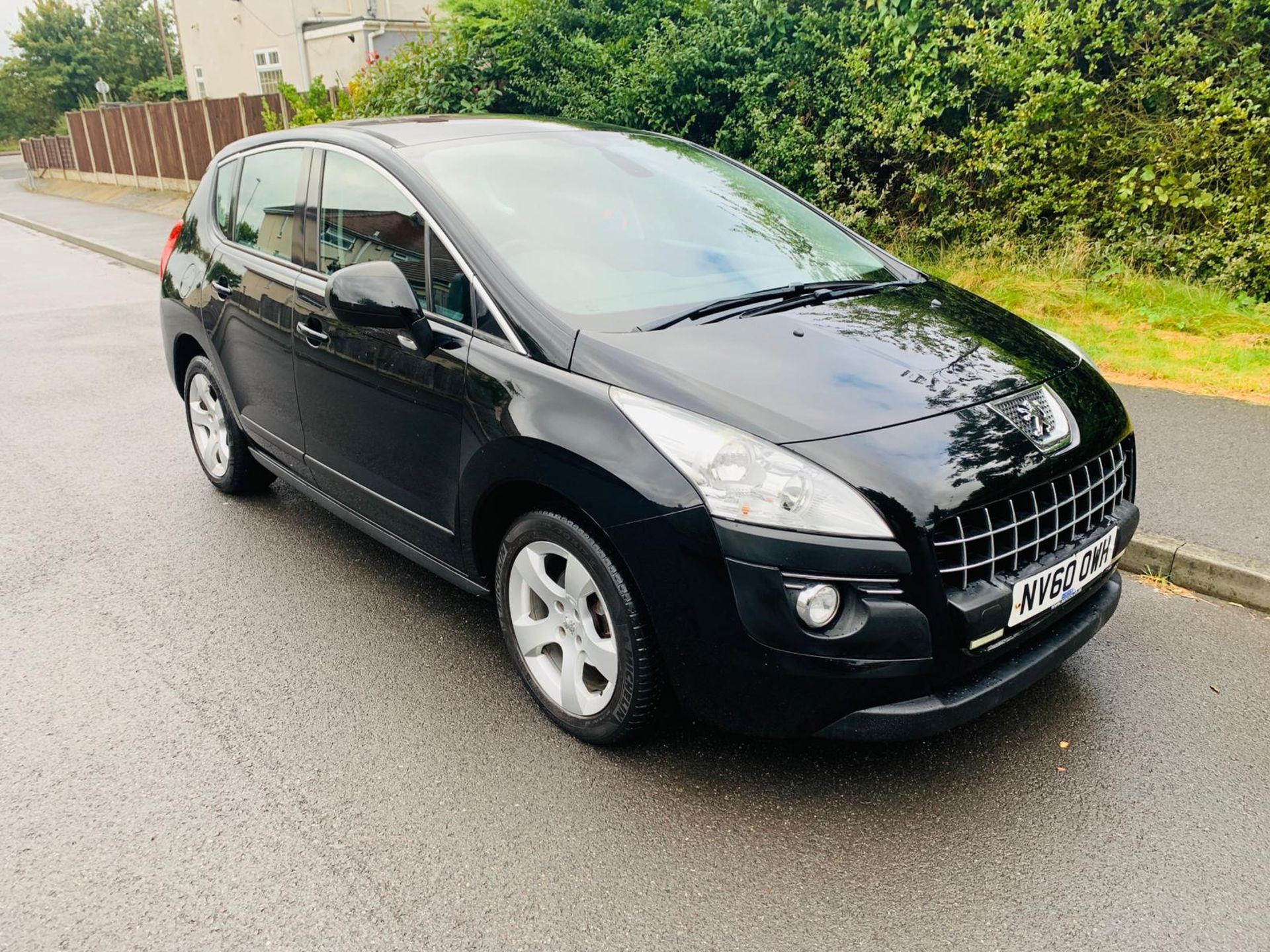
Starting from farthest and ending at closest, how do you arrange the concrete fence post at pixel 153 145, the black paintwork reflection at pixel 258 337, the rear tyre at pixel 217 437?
the concrete fence post at pixel 153 145 → the rear tyre at pixel 217 437 → the black paintwork reflection at pixel 258 337

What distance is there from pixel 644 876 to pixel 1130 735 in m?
1.55

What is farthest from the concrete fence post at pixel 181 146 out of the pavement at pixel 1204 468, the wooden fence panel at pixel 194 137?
the pavement at pixel 1204 468

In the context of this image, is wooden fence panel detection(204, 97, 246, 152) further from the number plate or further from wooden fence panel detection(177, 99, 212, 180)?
the number plate

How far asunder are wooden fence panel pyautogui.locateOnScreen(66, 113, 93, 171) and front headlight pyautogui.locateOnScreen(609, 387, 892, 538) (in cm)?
3429

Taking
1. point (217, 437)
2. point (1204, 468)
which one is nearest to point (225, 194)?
point (217, 437)

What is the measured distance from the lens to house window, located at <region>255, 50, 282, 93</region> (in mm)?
26172

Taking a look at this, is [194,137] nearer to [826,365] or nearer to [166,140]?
[166,140]

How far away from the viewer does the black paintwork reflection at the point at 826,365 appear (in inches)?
97.7

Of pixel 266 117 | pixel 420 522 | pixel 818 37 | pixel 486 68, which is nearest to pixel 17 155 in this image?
pixel 266 117

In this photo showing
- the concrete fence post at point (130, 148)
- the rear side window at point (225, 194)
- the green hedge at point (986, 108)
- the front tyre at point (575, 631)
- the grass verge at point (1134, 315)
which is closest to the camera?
the front tyre at point (575, 631)

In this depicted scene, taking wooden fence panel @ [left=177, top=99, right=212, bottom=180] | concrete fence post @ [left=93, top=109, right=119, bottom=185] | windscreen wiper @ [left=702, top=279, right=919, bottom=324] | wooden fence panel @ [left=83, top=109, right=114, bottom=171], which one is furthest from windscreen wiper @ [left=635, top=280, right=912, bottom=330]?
wooden fence panel @ [left=83, top=109, right=114, bottom=171]

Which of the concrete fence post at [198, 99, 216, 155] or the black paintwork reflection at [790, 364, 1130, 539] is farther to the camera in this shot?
the concrete fence post at [198, 99, 216, 155]

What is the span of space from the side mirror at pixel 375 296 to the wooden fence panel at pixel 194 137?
70.7ft

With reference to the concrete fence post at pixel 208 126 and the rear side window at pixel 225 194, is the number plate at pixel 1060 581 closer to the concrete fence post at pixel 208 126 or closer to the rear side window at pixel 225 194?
the rear side window at pixel 225 194
